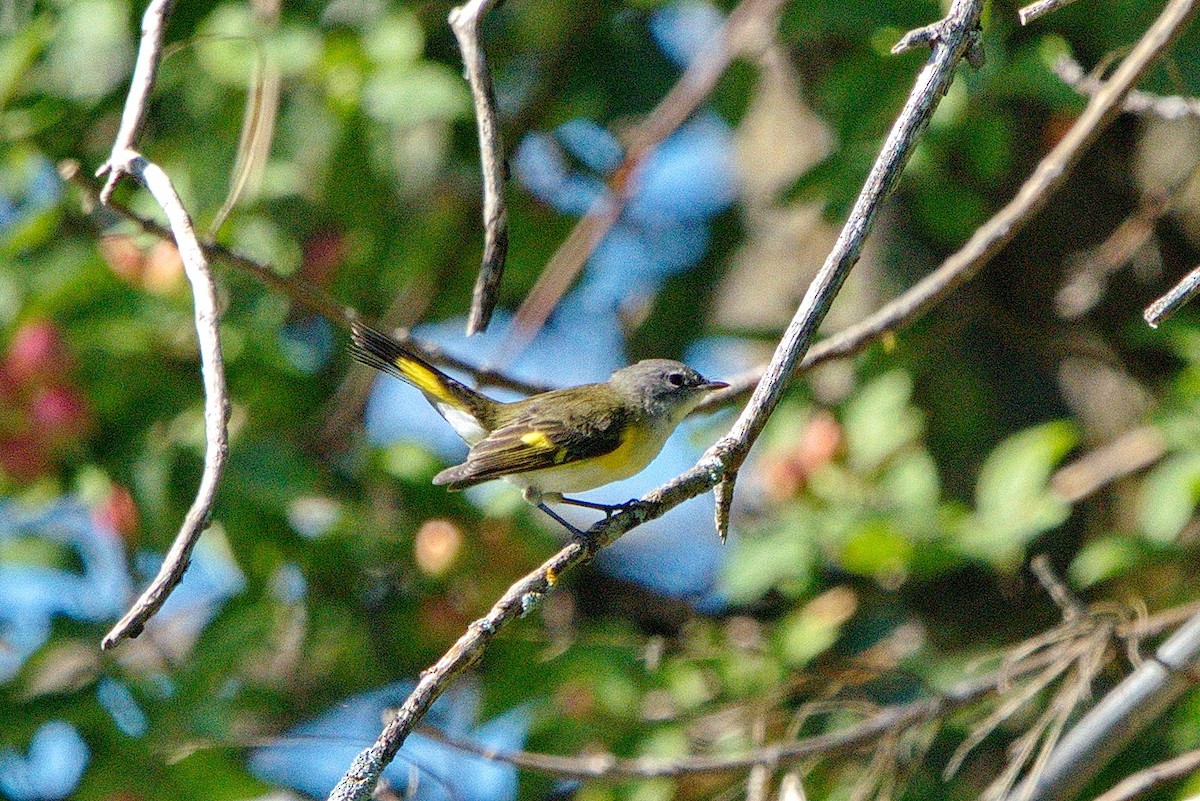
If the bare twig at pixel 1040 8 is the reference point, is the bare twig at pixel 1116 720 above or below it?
below

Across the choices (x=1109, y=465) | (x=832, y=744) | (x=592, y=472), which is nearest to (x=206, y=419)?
(x=592, y=472)

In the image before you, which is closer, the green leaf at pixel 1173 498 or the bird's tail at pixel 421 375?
the bird's tail at pixel 421 375

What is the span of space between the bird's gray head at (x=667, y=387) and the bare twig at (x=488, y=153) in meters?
1.13

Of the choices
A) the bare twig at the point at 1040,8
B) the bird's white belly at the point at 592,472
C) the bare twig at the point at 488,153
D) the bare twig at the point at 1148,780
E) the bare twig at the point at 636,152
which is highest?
the bare twig at the point at 636,152

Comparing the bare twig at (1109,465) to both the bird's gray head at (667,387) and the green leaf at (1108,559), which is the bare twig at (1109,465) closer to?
the green leaf at (1108,559)

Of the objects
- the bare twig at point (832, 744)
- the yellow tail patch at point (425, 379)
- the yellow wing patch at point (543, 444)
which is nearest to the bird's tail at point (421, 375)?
the yellow tail patch at point (425, 379)

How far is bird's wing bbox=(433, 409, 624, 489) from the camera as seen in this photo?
281 centimetres

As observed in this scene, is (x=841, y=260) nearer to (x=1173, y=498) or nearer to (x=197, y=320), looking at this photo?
(x=197, y=320)

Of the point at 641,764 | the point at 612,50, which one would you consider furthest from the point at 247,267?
the point at 612,50

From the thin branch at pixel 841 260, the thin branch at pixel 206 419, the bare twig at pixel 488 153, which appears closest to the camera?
the thin branch at pixel 206 419

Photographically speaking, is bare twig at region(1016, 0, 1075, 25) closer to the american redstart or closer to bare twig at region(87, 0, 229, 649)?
bare twig at region(87, 0, 229, 649)

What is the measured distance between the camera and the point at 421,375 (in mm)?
3154

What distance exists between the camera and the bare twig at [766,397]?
1470 mm

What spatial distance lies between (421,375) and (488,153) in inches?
45.9
